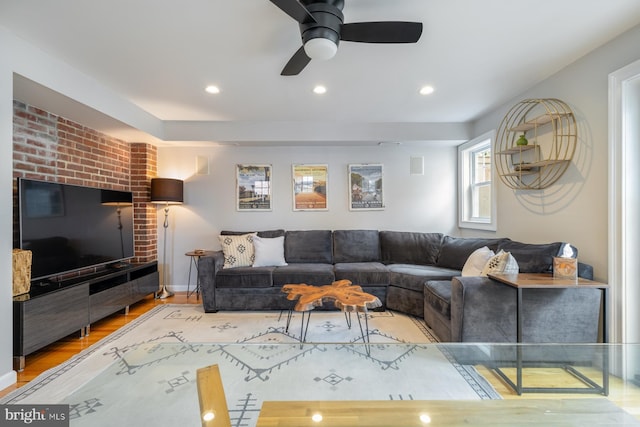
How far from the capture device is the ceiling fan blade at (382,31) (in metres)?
1.59

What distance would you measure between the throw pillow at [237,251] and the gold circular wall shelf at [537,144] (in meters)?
3.13

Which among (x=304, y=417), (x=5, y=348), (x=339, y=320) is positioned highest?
(x=304, y=417)

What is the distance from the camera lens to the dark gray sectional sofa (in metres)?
2.05

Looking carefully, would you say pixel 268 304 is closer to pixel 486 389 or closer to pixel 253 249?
pixel 253 249

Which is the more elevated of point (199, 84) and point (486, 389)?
point (199, 84)

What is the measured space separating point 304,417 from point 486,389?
1385 mm

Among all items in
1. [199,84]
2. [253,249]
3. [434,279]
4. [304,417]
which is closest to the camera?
[304,417]

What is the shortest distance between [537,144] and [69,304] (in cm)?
458

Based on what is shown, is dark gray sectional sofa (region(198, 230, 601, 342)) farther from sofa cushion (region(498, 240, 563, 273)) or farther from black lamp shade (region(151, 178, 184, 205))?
black lamp shade (region(151, 178, 184, 205))

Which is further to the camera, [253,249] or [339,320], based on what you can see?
[253,249]

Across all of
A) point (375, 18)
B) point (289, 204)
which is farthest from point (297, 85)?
point (289, 204)

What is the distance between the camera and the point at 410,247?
397 centimetres

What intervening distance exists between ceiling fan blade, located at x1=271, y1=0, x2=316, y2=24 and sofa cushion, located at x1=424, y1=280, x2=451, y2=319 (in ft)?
7.45

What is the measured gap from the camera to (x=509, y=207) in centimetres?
330
